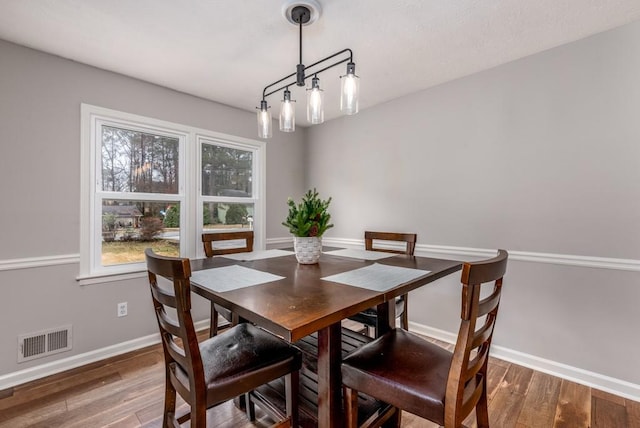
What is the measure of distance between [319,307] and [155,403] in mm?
1529

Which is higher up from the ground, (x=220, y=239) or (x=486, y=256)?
(x=220, y=239)

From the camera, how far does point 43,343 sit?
6.86 ft

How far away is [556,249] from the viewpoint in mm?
2121

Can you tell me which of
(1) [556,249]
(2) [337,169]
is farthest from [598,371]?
(2) [337,169]

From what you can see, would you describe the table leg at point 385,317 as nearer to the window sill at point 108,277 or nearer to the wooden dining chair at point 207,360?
the wooden dining chair at point 207,360

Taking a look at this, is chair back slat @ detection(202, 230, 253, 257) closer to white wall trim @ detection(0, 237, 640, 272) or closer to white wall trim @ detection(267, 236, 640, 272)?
white wall trim @ detection(0, 237, 640, 272)

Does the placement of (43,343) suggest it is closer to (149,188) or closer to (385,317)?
(149,188)

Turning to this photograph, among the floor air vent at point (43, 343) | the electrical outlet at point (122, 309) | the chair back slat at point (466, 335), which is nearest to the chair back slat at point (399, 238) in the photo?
the chair back slat at point (466, 335)

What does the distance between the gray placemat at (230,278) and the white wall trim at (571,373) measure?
78.6 inches

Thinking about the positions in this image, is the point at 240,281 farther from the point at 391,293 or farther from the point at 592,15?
the point at 592,15

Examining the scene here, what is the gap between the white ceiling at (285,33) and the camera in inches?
65.0

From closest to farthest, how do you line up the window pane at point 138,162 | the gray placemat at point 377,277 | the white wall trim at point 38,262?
the gray placemat at point 377,277 → the white wall trim at point 38,262 → the window pane at point 138,162

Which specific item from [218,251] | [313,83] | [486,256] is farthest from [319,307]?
[486,256]

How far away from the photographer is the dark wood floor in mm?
1654
